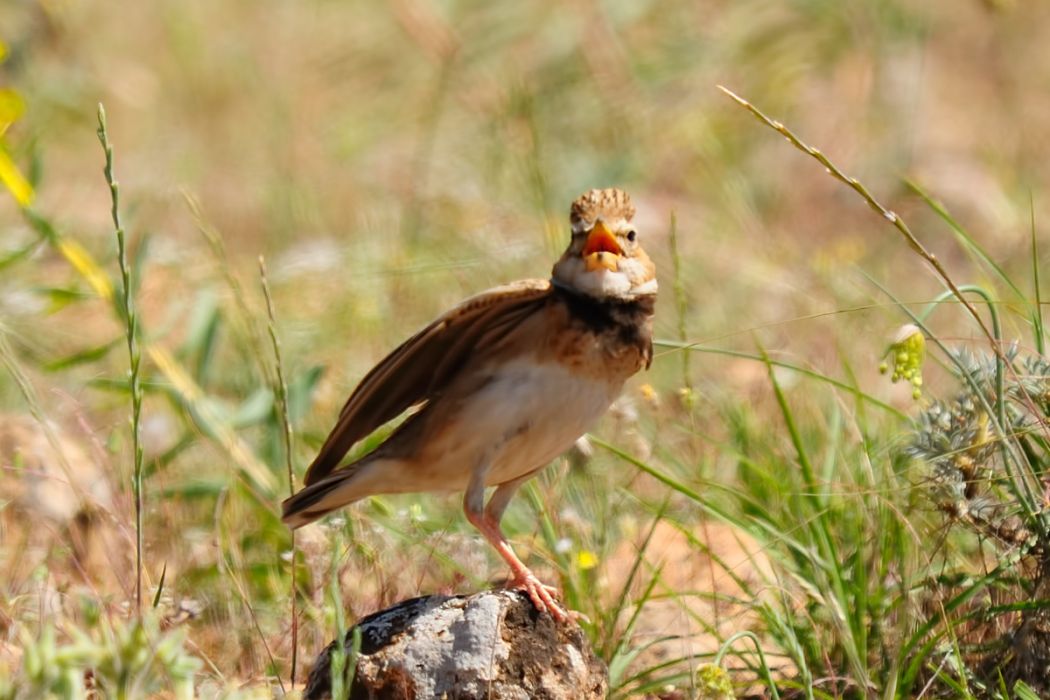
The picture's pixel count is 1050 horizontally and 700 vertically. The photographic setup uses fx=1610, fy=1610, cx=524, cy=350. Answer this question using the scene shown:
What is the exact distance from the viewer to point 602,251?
12.2ft

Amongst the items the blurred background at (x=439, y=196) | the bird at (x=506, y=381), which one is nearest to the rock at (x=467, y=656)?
the bird at (x=506, y=381)

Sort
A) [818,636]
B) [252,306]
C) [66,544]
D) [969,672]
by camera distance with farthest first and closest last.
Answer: [252,306] < [66,544] < [818,636] < [969,672]

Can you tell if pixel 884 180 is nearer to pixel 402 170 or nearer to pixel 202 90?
pixel 402 170

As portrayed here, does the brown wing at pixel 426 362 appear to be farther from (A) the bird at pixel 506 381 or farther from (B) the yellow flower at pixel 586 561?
(B) the yellow flower at pixel 586 561

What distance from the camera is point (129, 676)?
250 centimetres

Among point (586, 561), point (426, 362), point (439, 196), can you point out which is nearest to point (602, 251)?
point (426, 362)

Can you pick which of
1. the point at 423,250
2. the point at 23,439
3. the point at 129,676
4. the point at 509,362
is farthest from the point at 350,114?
the point at 129,676

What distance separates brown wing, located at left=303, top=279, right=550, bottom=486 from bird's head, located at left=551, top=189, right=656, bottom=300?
12 cm

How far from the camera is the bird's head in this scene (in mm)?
3721

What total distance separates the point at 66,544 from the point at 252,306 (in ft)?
8.37

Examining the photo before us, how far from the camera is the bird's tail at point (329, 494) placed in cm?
391

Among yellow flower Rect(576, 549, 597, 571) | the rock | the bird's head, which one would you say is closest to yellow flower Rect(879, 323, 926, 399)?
the bird's head

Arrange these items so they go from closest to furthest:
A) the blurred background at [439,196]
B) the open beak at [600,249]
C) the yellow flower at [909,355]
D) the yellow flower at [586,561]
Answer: the yellow flower at [909,355] < the open beak at [600,249] < the yellow flower at [586,561] < the blurred background at [439,196]

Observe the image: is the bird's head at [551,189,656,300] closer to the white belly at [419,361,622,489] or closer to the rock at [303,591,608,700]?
the white belly at [419,361,622,489]
